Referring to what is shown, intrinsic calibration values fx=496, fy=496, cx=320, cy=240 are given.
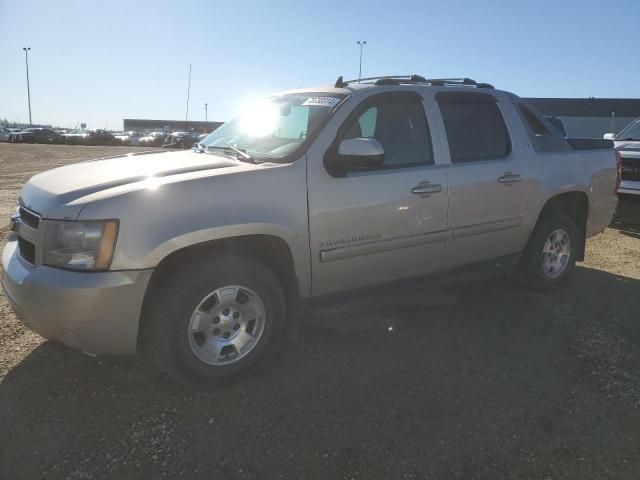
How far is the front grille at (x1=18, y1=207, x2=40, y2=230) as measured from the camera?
2.81m

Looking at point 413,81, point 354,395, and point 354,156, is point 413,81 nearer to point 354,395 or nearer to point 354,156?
point 354,156

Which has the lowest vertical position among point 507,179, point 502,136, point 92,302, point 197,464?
point 197,464

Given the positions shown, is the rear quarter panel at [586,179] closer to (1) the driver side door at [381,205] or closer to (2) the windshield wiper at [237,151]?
(1) the driver side door at [381,205]

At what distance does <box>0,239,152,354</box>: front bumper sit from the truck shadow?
44cm

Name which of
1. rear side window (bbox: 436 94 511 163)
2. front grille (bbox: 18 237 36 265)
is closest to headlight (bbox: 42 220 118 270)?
front grille (bbox: 18 237 36 265)

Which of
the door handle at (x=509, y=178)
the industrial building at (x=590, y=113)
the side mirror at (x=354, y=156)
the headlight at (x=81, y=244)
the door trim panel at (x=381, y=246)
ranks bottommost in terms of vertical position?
the door trim panel at (x=381, y=246)

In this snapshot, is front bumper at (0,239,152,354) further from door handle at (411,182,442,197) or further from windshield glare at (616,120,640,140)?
windshield glare at (616,120,640,140)

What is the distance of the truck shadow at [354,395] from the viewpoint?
8.39 ft

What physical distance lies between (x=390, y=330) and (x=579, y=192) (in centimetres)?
251

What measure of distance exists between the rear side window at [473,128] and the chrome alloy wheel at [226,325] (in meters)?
1.97

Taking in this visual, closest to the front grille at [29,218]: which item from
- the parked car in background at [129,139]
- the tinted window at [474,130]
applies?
the tinted window at [474,130]

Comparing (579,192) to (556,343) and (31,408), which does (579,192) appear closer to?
(556,343)

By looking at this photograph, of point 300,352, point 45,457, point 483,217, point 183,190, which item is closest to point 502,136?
point 483,217

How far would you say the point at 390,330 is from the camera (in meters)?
3.93
